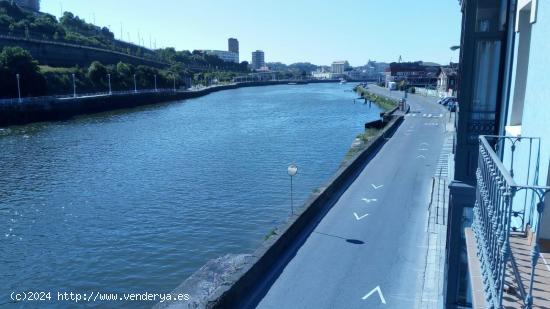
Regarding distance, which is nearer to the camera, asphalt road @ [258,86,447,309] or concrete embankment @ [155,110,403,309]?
concrete embankment @ [155,110,403,309]

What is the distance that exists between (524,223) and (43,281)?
14.9 metres

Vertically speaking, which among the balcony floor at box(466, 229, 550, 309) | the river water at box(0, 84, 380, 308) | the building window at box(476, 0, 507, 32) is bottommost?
the river water at box(0, 84, 380, 308)

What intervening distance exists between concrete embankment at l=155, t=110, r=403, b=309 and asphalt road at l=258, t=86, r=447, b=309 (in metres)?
0.31

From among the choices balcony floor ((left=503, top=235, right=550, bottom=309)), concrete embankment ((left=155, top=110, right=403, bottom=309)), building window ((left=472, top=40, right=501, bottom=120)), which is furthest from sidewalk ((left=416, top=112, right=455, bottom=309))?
concrete embankment ((left=155, top=110, right=403, bottom=309))

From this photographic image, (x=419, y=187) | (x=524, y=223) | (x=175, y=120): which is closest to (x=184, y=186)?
(x=419, y=187)

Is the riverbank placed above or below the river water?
above

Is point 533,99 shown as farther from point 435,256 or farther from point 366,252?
point 366,252

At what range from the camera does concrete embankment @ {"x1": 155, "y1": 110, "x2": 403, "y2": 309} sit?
1050cm

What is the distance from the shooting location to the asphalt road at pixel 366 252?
1097cm

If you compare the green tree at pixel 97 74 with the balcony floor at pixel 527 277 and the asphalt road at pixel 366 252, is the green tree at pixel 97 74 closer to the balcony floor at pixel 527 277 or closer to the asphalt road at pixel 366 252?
the asphalt road at pixel 366 252

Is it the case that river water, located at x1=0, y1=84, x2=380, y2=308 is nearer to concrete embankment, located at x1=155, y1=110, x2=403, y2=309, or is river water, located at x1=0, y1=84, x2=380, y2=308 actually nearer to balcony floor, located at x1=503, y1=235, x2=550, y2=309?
concrete embankment, located at x1=155, y1=110, x2=403, y2=309

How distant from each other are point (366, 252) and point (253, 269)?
156 inches

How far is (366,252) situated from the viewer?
13.5 metres

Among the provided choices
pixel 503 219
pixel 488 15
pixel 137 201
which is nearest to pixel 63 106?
pixel 137 201
